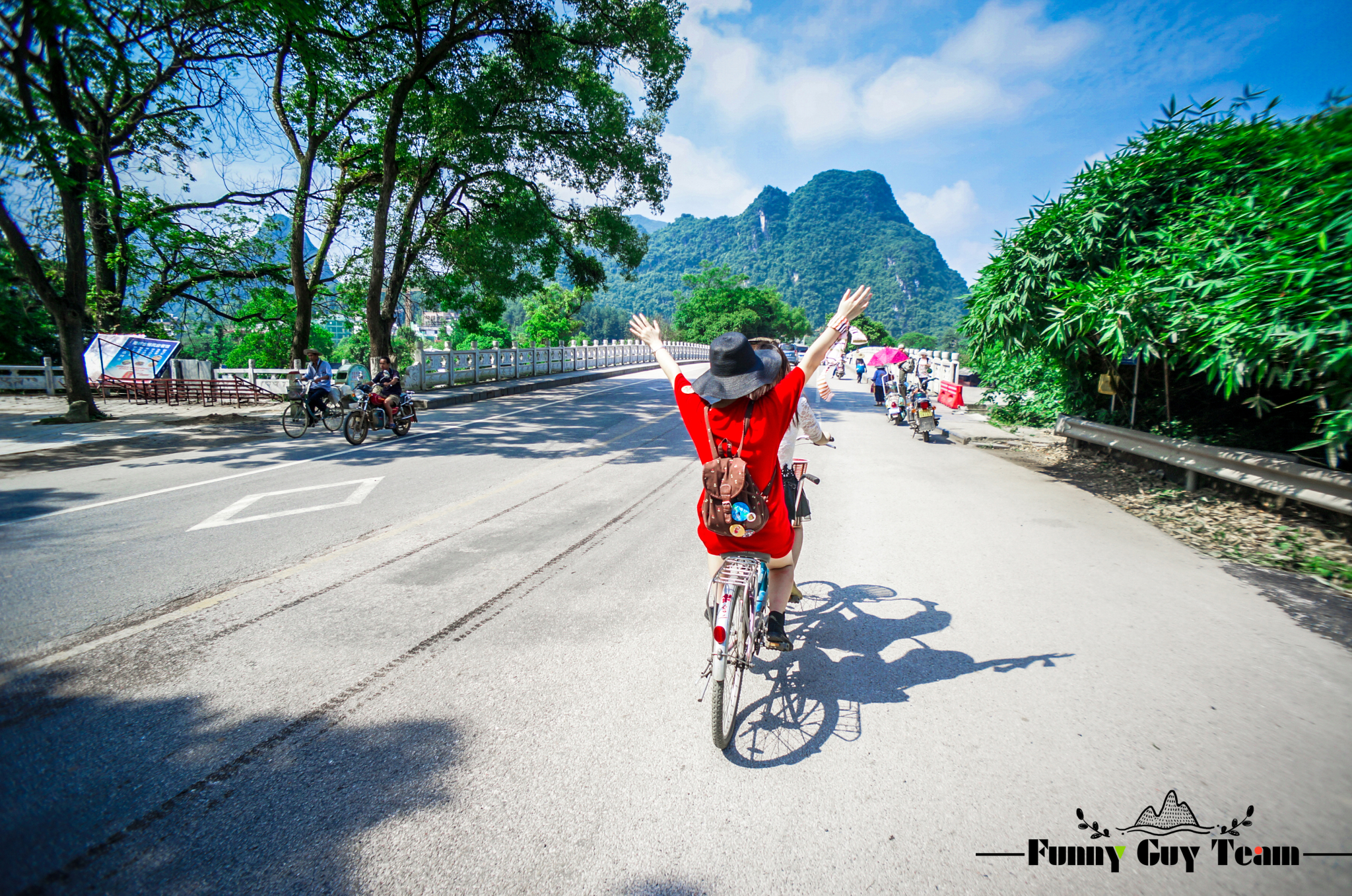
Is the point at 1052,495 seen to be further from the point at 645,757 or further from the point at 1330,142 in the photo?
the point at 645,757

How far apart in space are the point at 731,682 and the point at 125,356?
21.6 m

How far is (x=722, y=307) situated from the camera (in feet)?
300

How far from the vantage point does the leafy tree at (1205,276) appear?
15.4 feet

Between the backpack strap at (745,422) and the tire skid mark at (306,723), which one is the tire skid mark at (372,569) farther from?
the backpack strap at (745,422)

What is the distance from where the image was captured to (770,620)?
350 centimetres

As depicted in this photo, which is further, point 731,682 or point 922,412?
point 922,412

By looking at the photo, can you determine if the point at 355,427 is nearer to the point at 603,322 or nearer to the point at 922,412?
the point at 922,412

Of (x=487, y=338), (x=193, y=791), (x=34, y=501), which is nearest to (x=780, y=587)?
(x=193, y=791)

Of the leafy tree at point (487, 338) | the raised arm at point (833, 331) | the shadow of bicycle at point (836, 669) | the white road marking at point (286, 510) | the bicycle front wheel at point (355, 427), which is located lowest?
the shadow of bicycle at point (836, 669)

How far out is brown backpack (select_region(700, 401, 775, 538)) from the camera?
279 cm

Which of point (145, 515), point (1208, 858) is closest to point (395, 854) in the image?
point (1208, 858)

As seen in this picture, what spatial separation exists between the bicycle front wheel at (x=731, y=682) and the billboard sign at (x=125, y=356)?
20.9m

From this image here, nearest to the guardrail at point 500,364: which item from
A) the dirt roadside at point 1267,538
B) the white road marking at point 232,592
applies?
the white road marking at point 232,592

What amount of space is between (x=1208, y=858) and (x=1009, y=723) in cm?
82
